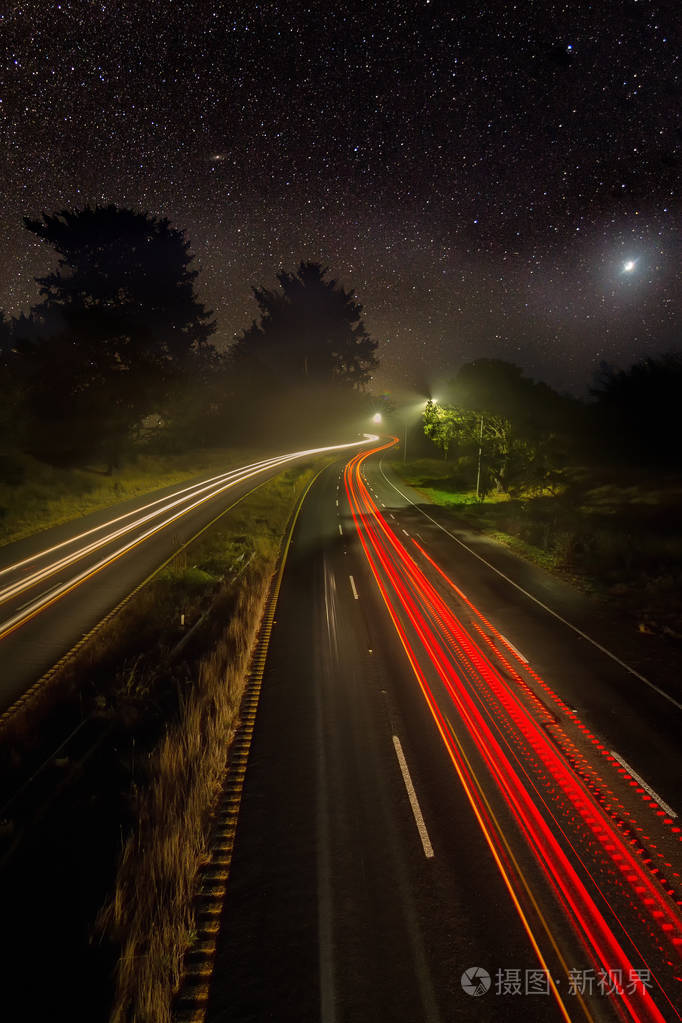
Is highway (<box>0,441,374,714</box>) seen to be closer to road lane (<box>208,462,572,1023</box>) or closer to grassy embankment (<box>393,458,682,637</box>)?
road lane (<box>208,462,572,1023</box>)

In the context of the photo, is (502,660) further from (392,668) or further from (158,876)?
(158,876)

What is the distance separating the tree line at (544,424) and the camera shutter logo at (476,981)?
33614mm

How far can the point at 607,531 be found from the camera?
23062 mm

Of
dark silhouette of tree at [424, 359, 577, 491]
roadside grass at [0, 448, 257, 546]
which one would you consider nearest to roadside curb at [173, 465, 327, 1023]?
roadside grass at [0, 448, 257, 546]

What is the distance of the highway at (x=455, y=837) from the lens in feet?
15.5

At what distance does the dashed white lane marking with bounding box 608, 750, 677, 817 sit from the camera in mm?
7073

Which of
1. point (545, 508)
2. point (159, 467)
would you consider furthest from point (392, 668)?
point (159, 467)

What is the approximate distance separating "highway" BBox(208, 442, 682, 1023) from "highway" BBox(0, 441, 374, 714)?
6.77 meters

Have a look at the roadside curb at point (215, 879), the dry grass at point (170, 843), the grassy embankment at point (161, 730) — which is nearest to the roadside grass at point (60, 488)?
the grassy embankment at point (161, 730)

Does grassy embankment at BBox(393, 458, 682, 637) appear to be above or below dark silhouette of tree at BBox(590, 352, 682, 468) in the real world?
below

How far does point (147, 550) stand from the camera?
2216 centimetres

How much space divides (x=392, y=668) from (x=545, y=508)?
23707 mm

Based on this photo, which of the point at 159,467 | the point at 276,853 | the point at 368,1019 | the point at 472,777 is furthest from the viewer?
the point at 159,467

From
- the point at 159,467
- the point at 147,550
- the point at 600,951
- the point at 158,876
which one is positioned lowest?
the point at 600,951
